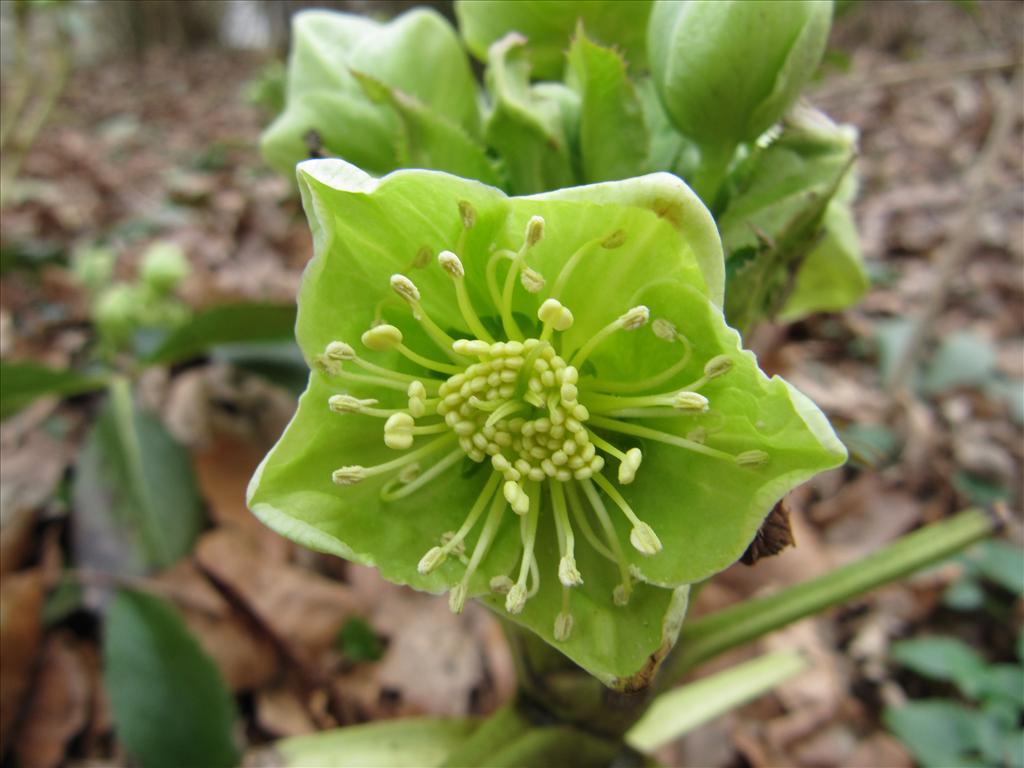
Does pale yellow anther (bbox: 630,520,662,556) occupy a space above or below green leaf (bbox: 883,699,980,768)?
above

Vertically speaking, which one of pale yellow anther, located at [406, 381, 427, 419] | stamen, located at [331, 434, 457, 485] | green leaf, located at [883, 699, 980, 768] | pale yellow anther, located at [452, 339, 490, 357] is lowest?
green leaf, located at [883, 699, 980, 768]

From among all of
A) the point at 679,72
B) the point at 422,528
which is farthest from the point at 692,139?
the point at 422,528

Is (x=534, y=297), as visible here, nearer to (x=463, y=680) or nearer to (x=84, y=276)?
(x=463, y=680)

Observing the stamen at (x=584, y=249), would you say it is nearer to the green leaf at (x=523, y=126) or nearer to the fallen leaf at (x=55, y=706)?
the green leaf at (x=523, y=126)

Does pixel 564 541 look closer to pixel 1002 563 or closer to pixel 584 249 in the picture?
pixel 584 249

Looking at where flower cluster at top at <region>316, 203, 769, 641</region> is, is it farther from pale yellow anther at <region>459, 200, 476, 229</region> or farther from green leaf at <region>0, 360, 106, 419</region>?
green leaf at <region>0, 360, 106, 419</region>

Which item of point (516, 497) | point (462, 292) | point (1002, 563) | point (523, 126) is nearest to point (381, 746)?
point (516, 497)

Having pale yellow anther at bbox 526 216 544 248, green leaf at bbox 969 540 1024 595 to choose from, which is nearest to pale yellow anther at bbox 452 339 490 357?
pale yellow anther at bbox 526 216 544 248
